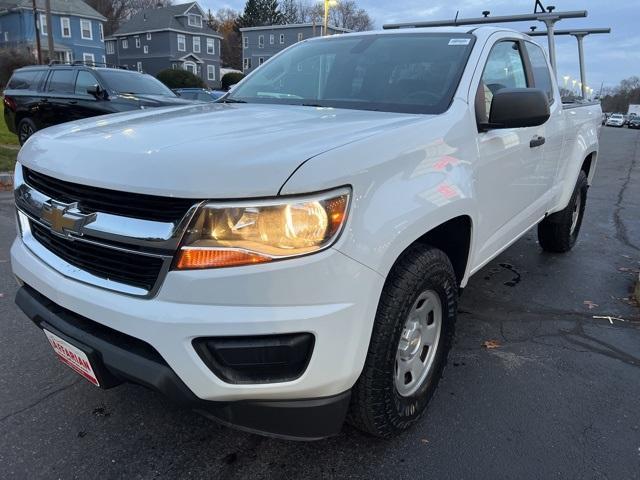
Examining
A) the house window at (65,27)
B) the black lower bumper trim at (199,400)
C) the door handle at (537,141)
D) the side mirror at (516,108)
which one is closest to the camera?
the black lower bumper trim at (199,400)

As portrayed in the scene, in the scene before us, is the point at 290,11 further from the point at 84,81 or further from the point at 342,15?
the point at 84,81

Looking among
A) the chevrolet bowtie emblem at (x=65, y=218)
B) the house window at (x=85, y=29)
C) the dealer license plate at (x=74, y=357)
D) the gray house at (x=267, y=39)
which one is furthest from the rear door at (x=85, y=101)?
the gray house at (x=267, y=39)

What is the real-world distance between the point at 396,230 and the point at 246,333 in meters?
0.66

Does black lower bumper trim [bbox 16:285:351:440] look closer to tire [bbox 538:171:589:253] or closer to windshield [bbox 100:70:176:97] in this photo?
tire [bbox 538:171:589:253]

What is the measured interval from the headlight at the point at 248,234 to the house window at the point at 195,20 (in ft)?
181

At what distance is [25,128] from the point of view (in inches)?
449

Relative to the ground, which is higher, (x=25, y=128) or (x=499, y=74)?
(x=499, y=74)

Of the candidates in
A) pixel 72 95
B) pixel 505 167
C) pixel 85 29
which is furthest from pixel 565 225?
pixel 85 29

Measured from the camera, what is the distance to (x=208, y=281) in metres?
1.75

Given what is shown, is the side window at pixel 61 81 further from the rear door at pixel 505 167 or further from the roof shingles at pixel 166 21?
the roof shingles at pixel 166 21

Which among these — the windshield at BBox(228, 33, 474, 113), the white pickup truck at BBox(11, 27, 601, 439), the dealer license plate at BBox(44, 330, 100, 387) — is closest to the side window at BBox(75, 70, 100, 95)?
the windshield at BBox(228, 33, 474, 113)

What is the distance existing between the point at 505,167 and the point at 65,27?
5079cm

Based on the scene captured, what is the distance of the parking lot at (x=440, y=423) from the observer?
229 cm

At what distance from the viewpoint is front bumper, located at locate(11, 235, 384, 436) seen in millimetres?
1735
